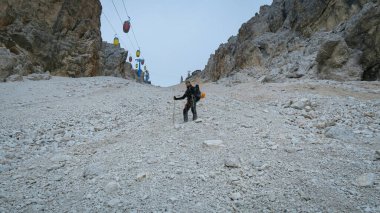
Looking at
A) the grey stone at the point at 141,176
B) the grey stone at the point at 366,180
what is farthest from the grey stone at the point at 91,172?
the grey stone at the point at 366,180

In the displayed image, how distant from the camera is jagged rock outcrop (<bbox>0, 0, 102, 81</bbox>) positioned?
2406 cm

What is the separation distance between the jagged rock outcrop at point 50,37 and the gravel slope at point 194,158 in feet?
44.0

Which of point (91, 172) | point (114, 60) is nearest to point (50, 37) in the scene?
point (91, 172)

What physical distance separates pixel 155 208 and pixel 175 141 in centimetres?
323

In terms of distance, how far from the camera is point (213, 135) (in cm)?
816

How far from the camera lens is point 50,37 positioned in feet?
91.8

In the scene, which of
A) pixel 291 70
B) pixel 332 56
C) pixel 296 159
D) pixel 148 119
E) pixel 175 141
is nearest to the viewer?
pixel 296 159

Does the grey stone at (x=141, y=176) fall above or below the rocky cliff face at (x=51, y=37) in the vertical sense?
below

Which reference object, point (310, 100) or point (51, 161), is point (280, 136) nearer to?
point (310, 100)

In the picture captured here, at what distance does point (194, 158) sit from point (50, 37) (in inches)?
1072

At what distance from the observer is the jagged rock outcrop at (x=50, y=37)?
2406 cm

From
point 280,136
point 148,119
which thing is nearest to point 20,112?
point 148,119

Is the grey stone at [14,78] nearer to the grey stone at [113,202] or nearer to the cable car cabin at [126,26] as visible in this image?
the cable car cabin at [126,26]

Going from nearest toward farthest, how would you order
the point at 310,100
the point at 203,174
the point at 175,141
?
the point at 203,174, the point at 175,141, the point at 310,100
